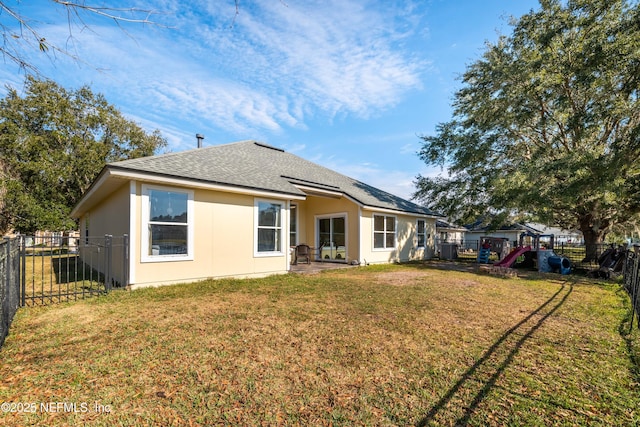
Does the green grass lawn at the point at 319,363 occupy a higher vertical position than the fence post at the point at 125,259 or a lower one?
lower

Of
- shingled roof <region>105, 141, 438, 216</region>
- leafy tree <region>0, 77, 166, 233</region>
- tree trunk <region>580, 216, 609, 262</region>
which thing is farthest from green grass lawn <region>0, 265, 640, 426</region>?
leafy tree <region>0, 77, 166, 233</region>

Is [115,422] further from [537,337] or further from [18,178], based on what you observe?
[18,178]

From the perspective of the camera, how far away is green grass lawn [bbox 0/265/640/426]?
2.48m

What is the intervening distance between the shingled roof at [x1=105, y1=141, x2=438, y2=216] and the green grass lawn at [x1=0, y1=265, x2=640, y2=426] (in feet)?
10.8

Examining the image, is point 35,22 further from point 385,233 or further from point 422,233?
point 422,233

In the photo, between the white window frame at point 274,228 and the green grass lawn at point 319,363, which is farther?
the white window frame at point 274,228

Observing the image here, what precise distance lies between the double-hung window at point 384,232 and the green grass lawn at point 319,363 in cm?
776

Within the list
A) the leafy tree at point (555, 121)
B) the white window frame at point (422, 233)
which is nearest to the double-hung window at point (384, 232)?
the white window frame at point (422, 233)

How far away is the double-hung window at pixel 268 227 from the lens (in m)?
9.52

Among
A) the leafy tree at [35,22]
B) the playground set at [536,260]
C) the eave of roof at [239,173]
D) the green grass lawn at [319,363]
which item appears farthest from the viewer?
the playground set at [536,260]

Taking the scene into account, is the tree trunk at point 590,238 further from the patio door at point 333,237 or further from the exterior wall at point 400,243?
the patio door at point 333,237

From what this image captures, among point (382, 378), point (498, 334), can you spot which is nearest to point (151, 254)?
point (382, 378)

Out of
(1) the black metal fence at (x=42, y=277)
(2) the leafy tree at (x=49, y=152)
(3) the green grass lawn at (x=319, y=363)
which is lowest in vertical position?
(3) the green grass lawn at (x=319, y=363)

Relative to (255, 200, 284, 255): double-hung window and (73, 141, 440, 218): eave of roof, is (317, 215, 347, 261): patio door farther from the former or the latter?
(255, 200, 284, 255): double-hung window
